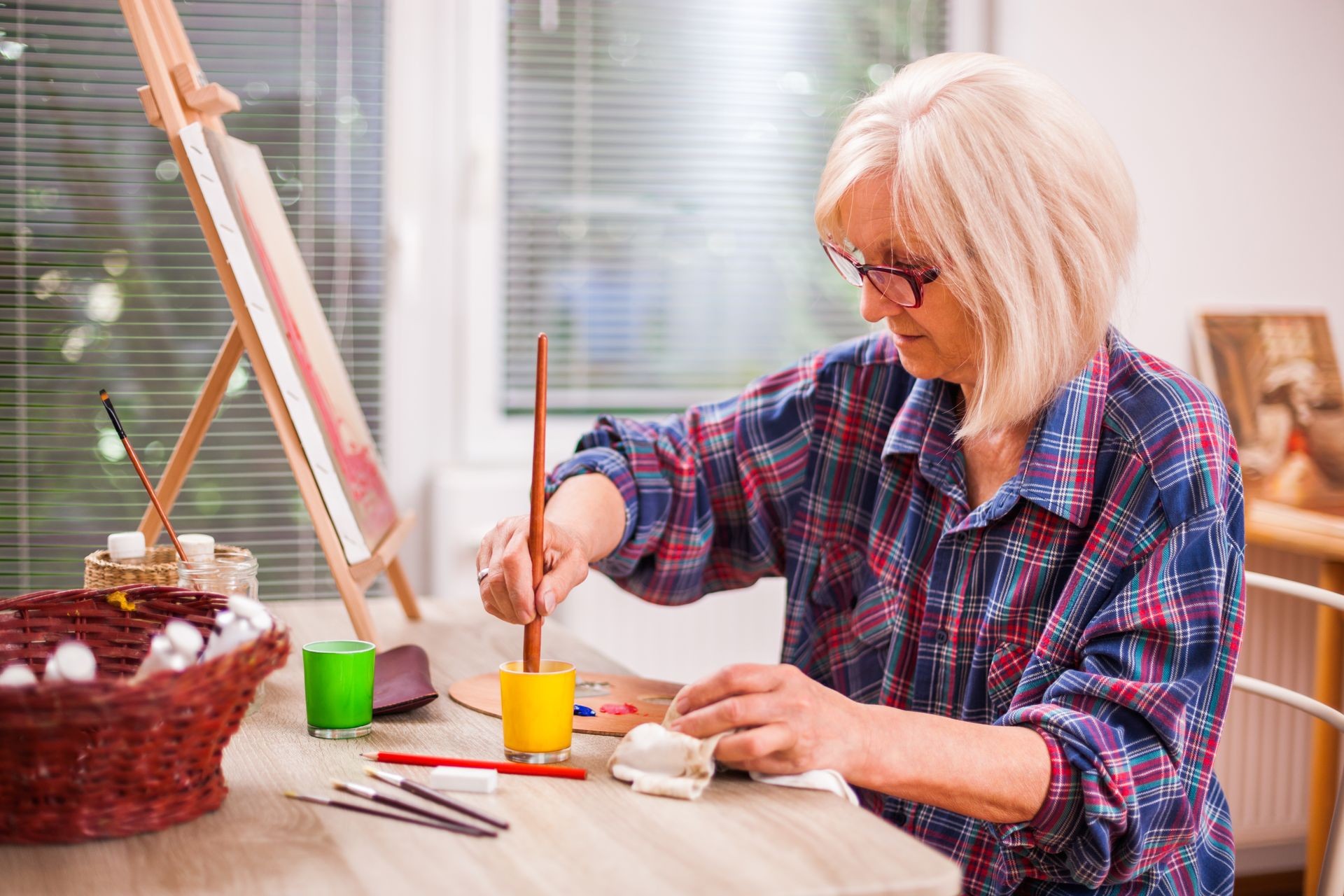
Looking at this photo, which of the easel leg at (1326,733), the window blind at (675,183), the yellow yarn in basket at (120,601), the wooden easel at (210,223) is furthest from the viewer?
the window blind at (675,183)

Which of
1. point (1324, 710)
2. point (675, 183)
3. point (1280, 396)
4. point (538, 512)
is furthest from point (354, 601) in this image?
point (1280, 396)

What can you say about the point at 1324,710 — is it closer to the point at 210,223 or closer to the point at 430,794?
the point at 430,794

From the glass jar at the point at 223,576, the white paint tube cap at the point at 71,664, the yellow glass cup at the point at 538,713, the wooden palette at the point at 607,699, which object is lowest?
the wooden palette at the point at 607,699

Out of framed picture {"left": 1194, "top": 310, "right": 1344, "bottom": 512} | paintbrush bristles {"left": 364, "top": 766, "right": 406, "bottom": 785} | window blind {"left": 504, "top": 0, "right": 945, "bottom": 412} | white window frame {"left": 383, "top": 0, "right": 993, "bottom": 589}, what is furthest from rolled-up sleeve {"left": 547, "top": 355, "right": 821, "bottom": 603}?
framed picture {"left": 1194, "top": 310, "right": 1344, "bottom": 512}

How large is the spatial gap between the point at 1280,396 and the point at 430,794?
2239mm

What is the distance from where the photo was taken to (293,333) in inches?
58.5

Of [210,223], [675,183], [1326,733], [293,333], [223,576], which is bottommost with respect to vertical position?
[1326,733]

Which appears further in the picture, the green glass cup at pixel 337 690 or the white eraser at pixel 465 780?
the green glass cup at pixel 337 690

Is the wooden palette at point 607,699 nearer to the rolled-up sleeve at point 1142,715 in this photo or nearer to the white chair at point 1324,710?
the rolled-up sleeve at point 1142,715

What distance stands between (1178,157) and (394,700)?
2183 millimetres

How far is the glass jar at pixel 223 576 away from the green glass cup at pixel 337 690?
117mm

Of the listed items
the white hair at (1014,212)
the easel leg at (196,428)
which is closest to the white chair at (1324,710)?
the white hair at (1014,212)

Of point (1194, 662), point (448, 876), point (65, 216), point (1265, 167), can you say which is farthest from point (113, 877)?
point (1265, 167)

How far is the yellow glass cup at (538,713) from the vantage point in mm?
1000
